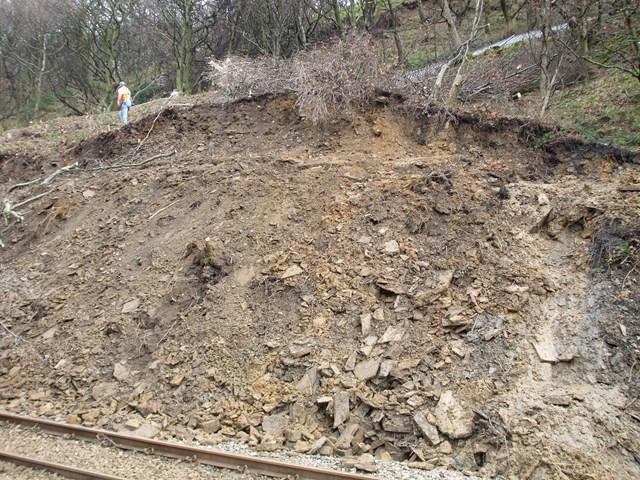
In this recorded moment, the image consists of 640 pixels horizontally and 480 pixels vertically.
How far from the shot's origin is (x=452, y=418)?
4887 mm

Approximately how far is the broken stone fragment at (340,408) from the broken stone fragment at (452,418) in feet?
2.90

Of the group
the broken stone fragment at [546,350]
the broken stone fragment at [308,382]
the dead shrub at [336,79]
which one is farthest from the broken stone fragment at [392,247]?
the dead shrub at [336,79]

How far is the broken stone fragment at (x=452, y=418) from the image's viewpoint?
4781 millimetres

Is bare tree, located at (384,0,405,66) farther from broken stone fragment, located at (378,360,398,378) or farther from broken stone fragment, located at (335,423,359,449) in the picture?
broken stone fragment, located at (335,423,359,449)

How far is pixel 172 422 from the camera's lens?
5594 millimetres

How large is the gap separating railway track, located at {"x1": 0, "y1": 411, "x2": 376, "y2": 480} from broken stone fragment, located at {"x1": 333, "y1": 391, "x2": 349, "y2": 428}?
678mm

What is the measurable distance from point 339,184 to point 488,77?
15.5ft

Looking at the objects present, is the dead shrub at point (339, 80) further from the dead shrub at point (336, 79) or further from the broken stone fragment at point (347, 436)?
the broken stone fragment at point (347, 436)

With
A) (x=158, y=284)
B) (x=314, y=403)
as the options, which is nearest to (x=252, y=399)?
(x=314, y=403)

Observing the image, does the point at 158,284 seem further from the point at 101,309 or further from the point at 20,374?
the point at 20,374

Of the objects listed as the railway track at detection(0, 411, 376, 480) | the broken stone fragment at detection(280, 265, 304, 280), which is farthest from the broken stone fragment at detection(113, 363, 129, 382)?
the broken stone fragment at detection(280, 265, 304, 280)

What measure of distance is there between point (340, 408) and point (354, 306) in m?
1.36

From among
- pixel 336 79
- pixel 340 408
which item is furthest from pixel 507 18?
pixel 340 408

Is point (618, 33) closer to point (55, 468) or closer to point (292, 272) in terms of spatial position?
point (292, 272)
